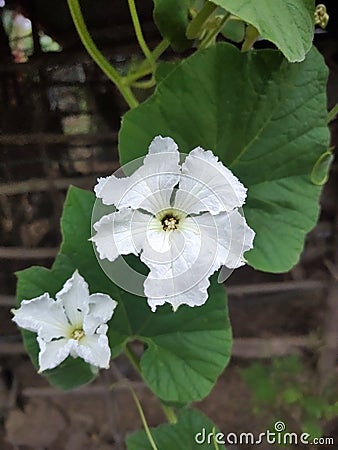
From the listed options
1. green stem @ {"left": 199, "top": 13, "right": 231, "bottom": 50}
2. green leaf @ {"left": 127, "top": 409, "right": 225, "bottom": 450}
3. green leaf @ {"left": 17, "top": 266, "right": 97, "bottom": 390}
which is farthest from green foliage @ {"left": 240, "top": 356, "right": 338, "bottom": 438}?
green stem @ {"left": 199, "top": 13, "right": 231, "bottom": 50}

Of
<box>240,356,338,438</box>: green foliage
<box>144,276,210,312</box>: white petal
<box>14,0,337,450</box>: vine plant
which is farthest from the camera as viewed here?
<box>240,356,338,438</box>: green foliage

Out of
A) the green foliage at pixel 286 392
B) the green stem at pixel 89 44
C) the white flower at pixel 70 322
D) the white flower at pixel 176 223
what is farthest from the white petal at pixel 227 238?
the green foliage at pixel 286 392

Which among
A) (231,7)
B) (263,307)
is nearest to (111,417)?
(263,307)

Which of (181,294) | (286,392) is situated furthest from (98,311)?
(286,392)

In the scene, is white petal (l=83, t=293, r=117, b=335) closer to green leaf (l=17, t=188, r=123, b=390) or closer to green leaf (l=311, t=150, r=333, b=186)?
green leaf (l=17, t=188, r=123, b=390)

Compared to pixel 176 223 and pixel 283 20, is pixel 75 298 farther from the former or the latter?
pixel 283 20

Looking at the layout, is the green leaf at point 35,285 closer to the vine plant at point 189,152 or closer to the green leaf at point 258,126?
the vine plant at point 189,152
